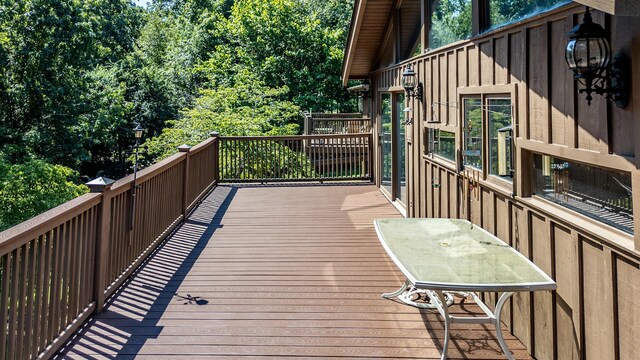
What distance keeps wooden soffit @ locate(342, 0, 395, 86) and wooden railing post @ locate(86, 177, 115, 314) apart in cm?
533

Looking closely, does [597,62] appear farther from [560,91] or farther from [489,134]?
[489,134]

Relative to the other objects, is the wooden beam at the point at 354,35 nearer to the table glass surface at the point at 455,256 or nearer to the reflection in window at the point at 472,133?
the reflection in window at the point at 472,133

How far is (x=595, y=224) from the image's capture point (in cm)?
238

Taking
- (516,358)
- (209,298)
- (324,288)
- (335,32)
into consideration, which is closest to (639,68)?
(516,358)

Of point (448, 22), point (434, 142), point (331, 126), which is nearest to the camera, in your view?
point (448, 22)

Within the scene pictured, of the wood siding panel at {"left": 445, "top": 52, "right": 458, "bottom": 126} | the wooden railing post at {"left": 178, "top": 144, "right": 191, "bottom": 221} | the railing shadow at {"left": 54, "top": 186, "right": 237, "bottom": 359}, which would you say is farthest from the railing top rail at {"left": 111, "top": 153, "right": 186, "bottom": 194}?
the wood siding panel at {"left": 445, "top": 52, "right": 458, "bottom": 126}

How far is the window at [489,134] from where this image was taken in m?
3.49

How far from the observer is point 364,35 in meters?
8.77

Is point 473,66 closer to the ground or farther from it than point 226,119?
closer to the ground

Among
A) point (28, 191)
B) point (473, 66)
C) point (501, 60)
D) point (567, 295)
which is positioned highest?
point (473, 66)

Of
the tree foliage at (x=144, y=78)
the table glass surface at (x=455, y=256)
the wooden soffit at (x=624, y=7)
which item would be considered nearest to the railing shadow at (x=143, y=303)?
the table glass surface at (x=455, y=256)

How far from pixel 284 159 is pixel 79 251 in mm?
7282

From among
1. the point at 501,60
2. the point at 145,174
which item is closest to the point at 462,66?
the point at 501,60

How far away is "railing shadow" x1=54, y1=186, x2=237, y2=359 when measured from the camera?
10.5 feet
